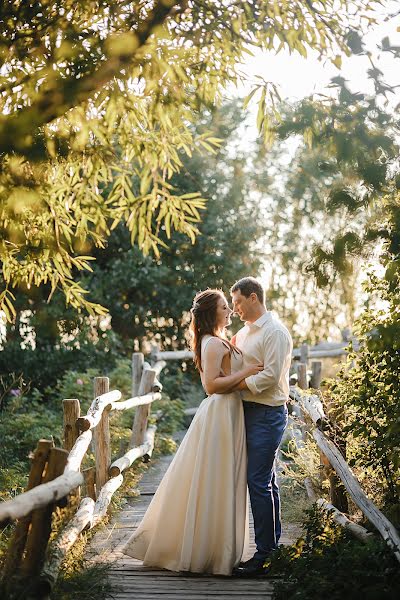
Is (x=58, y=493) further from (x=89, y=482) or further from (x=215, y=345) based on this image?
(x=89, y=482)

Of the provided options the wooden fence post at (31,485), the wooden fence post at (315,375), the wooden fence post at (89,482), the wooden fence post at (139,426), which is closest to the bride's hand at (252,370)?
the wooden fence post at (31,485)

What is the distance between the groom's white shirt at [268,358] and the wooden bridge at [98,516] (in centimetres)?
50

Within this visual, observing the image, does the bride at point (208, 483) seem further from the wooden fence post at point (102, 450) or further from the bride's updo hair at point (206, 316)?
the wooden fence post at point (102, 450)

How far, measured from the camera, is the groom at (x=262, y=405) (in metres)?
5.03

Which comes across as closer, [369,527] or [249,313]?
[369,527]

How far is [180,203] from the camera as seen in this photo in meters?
5.45

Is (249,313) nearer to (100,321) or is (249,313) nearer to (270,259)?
(100,321)

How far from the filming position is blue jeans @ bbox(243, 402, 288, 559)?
507 cm

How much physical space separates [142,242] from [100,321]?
9539 mm

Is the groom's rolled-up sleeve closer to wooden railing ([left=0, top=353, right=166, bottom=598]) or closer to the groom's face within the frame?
the groom's face

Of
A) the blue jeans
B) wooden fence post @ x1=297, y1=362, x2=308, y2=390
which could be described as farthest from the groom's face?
wooden fence post @ x1=297, y1=362, x2=308, y2=390

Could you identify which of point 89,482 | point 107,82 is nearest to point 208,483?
point 89,482

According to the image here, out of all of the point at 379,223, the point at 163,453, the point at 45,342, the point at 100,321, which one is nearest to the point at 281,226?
the point at 100,321

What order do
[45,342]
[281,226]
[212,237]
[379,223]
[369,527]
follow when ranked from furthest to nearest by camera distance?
[281,226]
[212,237]
[45,342]
[369,527]
[379,223]
